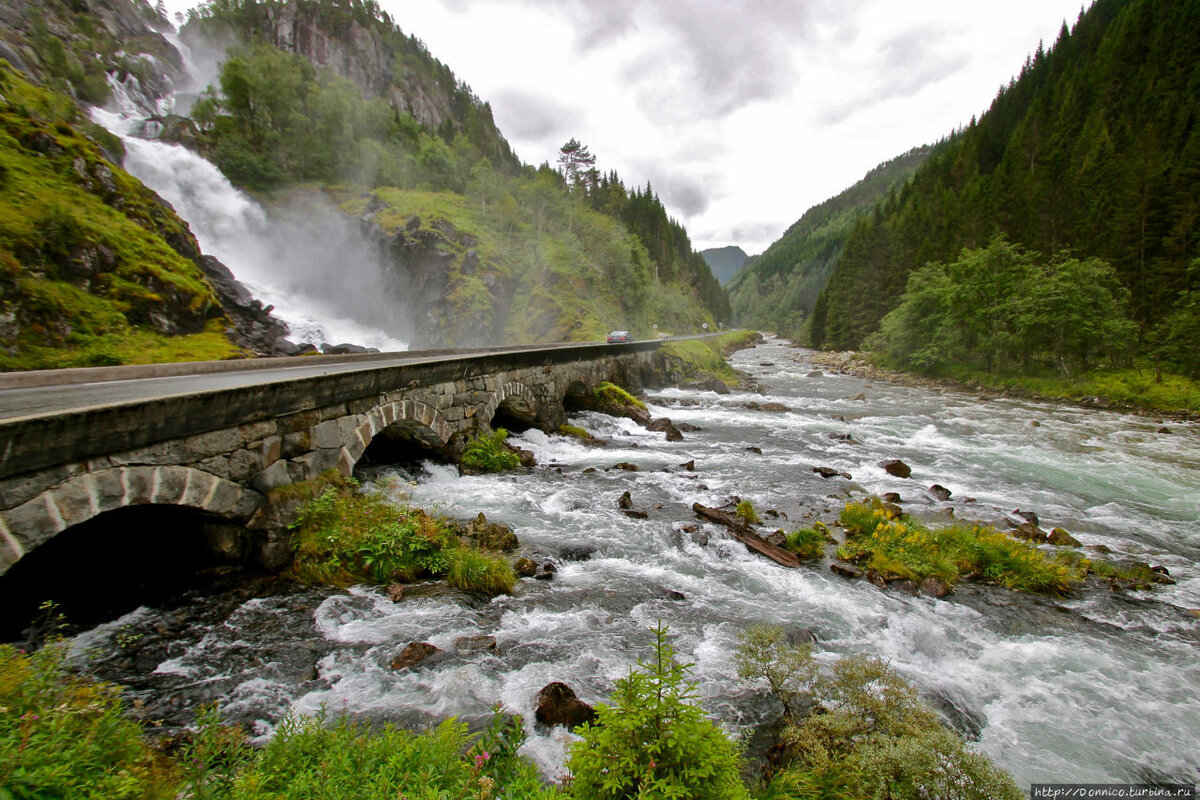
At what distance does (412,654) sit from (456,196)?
233 ft

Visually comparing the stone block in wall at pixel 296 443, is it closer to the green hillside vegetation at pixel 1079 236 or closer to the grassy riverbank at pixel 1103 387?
the grassy riverbank at pixel 1103 387

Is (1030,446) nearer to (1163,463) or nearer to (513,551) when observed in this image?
(1163,463)

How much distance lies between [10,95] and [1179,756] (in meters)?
41.0

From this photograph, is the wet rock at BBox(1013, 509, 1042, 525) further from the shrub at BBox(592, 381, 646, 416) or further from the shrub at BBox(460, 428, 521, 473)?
the shrub at BBox(592, 381, 646, 416)

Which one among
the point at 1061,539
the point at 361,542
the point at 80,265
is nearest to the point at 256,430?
the point at 361,542

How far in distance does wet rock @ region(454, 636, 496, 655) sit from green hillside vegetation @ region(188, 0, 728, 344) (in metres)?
40.6

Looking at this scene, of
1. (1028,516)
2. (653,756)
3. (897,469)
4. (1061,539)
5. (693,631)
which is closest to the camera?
(653,756)

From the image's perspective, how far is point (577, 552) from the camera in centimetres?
902

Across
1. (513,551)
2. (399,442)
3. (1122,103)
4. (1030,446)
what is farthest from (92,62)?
(1122,103)

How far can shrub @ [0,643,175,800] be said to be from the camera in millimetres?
2496

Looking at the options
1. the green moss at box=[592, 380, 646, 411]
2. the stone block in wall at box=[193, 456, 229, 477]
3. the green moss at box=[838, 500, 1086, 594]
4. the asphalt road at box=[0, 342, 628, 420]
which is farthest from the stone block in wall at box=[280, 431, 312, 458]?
the green moss at box=[592, 380, 646, 411]

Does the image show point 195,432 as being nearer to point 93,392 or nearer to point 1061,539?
point 93,392

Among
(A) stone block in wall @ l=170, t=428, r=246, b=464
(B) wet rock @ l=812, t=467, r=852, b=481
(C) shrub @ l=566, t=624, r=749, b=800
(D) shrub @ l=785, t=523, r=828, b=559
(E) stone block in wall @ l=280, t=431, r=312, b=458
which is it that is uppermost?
(A) stone block in wall @ l=170, t=428, r=246, b=464

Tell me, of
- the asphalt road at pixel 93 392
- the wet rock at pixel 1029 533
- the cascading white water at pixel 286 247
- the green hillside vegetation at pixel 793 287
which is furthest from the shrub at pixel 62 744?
the green hillside vegetation at pixel 793 287
